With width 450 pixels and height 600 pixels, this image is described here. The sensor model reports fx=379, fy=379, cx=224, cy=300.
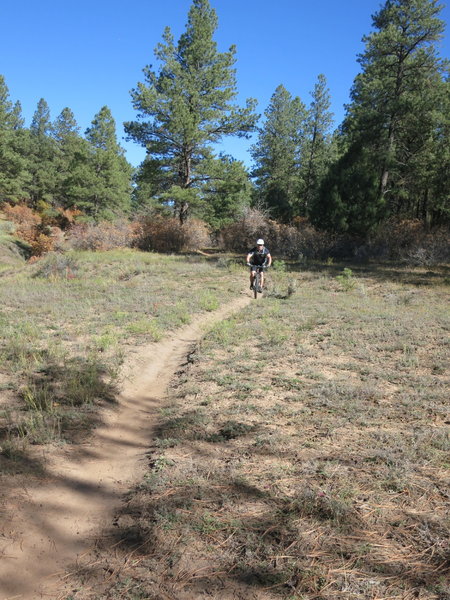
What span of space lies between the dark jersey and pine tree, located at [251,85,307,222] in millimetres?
27744

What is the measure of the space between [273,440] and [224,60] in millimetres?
29030

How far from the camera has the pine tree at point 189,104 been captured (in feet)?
81.0

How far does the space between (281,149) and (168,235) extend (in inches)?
791

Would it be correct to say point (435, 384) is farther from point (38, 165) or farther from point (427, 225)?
point (38, 165)

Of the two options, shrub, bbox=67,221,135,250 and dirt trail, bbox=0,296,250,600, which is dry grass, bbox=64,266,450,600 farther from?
shrub, bbox=67,221,135,250

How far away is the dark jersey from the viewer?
42.8ft

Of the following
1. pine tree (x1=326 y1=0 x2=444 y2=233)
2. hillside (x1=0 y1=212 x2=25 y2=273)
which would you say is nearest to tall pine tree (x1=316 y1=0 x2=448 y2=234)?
pine tree (x1=326 y1=0 x2=444 y2=233)

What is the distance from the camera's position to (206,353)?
744 cm

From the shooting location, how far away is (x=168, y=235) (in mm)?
29516

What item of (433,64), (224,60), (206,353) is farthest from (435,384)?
(224,60)

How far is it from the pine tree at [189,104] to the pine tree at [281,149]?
13676 millimetres

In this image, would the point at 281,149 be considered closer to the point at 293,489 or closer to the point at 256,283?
the point at 256,283

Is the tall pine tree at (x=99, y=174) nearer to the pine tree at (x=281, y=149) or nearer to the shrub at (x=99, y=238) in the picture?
the shrub at (x=99, y=238)

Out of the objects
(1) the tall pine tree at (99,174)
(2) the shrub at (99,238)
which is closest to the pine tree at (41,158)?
(1) the tall pine tree at (99,174)
